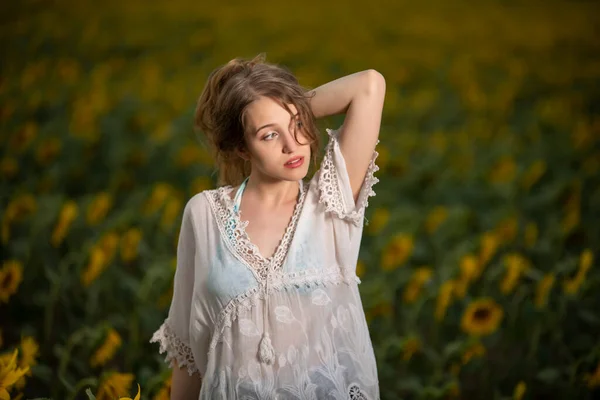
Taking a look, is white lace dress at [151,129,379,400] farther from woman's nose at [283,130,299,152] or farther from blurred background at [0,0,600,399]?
blurred background at [0,0,600,399]

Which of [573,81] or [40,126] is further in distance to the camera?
[573,81]

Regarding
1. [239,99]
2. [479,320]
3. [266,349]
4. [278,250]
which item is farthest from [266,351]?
[479,320]

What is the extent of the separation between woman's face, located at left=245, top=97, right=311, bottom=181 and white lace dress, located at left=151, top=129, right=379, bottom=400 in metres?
0.08

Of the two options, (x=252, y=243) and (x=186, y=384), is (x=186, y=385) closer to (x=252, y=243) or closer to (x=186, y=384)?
(x=186, y=384)

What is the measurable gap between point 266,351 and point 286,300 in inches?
3.3

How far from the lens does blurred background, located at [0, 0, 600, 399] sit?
94.9 inches

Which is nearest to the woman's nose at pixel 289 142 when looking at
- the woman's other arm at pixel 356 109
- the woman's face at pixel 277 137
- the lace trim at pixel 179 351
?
Result: the woman's face at pixel 277 137

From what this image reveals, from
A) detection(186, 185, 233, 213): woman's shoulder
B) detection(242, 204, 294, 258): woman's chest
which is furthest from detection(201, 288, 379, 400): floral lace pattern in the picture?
detection(186, 185, 233, 213): woman's shoulder

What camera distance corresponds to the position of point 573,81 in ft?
17.2

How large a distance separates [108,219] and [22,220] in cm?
32

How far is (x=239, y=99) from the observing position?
147cm

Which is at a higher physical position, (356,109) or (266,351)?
(356,109)

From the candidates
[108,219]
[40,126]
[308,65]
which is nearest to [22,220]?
[108,219]

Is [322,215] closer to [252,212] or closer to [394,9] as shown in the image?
[252,212]
